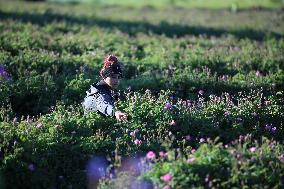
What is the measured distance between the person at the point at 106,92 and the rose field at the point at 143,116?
211 mm

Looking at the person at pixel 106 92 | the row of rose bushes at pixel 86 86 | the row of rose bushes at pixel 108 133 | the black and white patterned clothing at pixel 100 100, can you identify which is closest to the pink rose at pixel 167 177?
the row of rose bushes at pixel 108 133

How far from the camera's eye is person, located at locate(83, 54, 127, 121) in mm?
8344

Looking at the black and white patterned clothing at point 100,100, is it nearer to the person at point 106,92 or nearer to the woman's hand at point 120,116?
the person at point 106,92

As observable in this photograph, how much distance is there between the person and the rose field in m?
0.21

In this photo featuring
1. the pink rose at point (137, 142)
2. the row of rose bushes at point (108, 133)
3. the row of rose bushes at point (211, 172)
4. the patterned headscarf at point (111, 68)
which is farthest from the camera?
the patterned headscarf at point (111, 68)

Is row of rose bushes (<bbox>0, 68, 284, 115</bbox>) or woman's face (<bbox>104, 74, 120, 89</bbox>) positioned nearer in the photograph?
woman's face (<bbox>104, 74, 120, 89</bbox>)

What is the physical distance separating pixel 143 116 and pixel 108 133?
27.6 inches

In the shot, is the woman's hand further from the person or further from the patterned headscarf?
the patterned headscarf

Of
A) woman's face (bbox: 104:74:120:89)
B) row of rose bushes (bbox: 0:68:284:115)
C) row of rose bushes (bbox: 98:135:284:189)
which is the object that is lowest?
row of rose bushes (bbox: 0:68:284:115)

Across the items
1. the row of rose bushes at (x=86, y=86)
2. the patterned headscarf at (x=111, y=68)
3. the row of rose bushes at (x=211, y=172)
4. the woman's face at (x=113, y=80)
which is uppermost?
the patterned headscarf at (x=111, y=68)

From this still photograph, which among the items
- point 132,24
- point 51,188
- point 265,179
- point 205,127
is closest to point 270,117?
point 205,127

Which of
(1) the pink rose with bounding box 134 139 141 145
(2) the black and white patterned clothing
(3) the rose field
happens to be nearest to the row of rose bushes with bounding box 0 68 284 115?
(3) the rose field

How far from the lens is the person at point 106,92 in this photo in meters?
8.34

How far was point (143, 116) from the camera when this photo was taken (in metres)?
8.29
